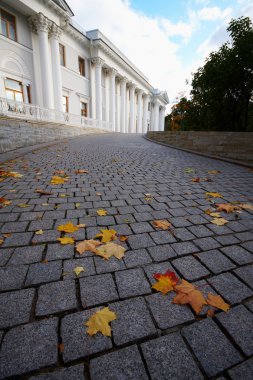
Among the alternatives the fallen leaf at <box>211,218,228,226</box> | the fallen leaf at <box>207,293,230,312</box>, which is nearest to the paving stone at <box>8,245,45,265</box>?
the fallen leaf at <box>207,293,230,312</box>

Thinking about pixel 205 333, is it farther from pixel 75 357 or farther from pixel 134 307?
→ pixel 75 357

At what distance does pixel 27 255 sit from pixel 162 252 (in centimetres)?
119

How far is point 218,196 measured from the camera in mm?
3391

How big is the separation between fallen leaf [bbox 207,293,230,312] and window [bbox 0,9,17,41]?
63.7 ft

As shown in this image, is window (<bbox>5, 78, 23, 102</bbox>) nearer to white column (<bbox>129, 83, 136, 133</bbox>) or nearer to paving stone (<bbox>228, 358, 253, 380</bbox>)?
paving stone (<bbox>228, 358, 253, 380</bbox>)

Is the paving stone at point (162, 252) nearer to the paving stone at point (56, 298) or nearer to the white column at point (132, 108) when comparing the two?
the paving stone at point (56, 298)

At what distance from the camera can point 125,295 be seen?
134 cm

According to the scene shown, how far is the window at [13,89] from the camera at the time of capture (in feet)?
48.5

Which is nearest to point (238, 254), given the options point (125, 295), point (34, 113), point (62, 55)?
point (125, 295)

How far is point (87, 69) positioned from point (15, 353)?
2687 centimetres

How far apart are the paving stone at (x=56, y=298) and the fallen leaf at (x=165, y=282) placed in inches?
22.5

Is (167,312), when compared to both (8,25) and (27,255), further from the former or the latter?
(8,25)

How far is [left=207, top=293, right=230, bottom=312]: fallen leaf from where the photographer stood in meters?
1.26

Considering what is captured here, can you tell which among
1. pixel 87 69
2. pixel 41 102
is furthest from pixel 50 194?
pixel 87 69
